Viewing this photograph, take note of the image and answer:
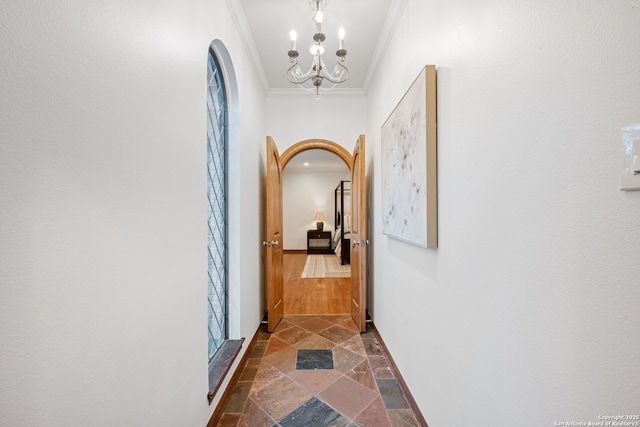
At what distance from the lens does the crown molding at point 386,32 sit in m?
1.92

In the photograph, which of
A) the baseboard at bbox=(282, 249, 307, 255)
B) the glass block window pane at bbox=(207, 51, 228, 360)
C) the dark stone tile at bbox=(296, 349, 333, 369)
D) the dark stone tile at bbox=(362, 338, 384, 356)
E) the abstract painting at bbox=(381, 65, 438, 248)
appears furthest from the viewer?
the baseboard at bbox=(282, 249, 307, 255)

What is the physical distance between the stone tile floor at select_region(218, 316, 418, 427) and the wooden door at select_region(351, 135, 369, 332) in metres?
0.27

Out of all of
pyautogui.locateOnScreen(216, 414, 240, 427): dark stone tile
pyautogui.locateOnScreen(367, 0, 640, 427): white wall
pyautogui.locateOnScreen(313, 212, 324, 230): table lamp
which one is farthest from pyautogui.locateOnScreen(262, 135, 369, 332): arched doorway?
pyautogui.locateOnScreen(313, 212, 324, 230): table lamp

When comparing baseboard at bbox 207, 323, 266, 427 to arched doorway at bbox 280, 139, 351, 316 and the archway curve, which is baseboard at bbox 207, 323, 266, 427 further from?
arched doorway at bbox 280, 139, 351, 316

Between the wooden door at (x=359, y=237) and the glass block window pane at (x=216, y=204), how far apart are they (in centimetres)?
134

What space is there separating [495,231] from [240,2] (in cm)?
230

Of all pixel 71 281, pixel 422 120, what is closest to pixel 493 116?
pixel 422 120

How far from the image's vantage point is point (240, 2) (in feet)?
6.51

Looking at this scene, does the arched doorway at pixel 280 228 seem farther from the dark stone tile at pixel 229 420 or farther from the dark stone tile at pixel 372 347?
the dark stone tile at pixel 229 420

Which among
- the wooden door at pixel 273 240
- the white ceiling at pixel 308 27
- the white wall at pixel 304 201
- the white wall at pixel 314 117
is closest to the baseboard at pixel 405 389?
the wooden door at pixel 273 240

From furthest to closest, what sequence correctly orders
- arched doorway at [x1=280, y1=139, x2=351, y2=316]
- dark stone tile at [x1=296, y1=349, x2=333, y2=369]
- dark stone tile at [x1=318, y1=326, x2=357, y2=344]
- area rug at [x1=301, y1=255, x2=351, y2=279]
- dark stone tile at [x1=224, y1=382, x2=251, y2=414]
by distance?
arched doorway at [x1=280, y1=139, x2=351, y2=316], area rug at [x1=301, y1=255, x2=351, y2=279], dark stone tile at [x1=318, y1=326, x2=357, y2=344], dark stone tile at [x1=296, y1=349, x2=333, y2=369], dark stone tile at [x1=224, y1=382, x2=251, y2=414]

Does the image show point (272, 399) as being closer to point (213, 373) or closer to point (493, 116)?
point (213, 373)

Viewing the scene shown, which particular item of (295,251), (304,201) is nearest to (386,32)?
(304,201)

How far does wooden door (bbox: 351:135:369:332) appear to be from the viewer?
2756mm
